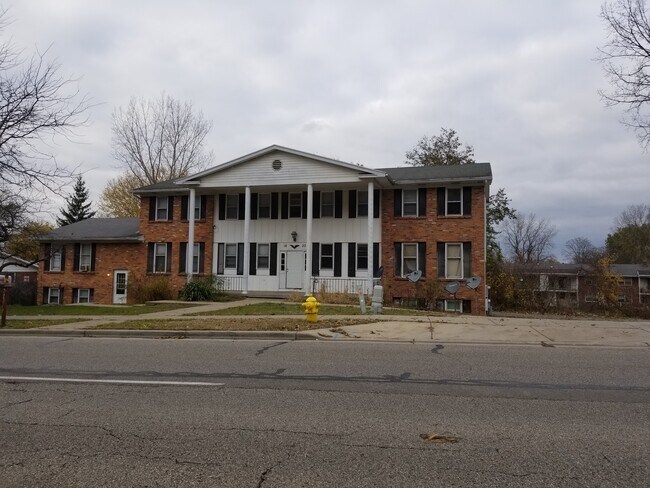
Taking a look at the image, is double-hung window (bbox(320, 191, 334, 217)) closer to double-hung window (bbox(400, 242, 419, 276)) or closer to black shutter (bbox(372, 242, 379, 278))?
black shutter (bbox(372, 242, 379, 278))

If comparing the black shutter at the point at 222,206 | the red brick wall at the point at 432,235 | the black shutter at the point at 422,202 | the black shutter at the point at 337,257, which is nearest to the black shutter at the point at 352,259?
the black shutter at the point at 337,257

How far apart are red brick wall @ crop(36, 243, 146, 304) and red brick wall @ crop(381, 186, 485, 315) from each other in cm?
1324

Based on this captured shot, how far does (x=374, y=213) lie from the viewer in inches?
1018

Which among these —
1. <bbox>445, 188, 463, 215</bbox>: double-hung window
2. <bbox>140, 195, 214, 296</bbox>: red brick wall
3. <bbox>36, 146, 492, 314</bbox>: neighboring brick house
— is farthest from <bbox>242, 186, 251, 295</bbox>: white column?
<bbox>445, 188, 463, 215</bbox>: double-hung window

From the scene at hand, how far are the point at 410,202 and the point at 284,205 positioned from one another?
628cm

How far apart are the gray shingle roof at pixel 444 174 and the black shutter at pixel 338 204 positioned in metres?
2.64

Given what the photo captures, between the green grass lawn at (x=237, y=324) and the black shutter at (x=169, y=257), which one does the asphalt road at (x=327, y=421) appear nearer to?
the green grass lawn at (x=237, y=324)

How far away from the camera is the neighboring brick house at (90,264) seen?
1159 inches

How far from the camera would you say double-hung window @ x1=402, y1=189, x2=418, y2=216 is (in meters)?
25.5

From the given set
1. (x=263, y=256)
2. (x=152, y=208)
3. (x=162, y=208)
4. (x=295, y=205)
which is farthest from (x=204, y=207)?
(x=295, y=205)

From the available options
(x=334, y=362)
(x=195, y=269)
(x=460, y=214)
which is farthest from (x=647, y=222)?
(x=334, y=362)

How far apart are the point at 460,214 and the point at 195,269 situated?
13.6 m

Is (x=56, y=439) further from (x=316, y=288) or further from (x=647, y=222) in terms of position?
(x=647, y=222)

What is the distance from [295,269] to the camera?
26.5 m
